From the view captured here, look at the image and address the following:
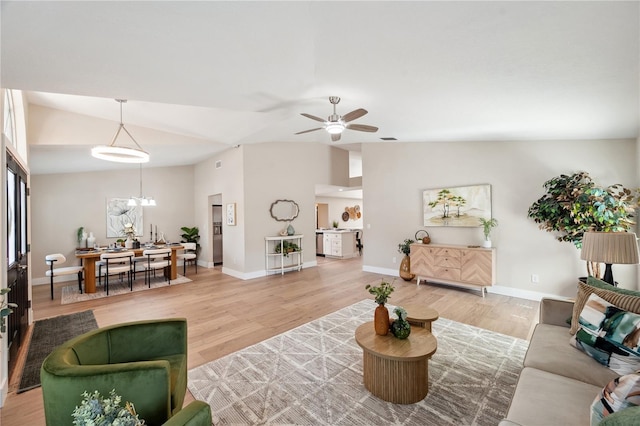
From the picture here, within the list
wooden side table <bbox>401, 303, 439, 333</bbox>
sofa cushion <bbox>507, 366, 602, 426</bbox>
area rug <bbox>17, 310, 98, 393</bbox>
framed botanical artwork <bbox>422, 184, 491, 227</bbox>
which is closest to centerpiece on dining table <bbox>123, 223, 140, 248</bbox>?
area rug <bbox>17, 310, 98, 393</bbox>

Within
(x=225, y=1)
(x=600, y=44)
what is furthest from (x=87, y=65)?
(x=600, y=44)

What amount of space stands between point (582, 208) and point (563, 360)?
9.70ft

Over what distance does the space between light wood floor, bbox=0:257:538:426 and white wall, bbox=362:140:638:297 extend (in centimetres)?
67

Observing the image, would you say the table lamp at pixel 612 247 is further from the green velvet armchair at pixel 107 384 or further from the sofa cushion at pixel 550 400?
the green velvet armchair at pixel 107 384

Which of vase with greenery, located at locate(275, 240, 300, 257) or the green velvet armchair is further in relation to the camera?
vase with greenery, located at locate(275, 240, 300, 257)

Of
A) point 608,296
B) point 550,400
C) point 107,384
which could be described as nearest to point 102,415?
point 107,384

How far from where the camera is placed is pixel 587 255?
261 centimetres

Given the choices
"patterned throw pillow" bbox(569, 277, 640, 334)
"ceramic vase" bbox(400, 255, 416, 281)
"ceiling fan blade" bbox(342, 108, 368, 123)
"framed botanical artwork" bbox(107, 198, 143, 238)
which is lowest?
"ceramic vase" bbox(400, 255, 416, 281)

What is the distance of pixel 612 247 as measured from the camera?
2.43 meters

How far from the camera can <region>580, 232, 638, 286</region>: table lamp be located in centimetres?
237

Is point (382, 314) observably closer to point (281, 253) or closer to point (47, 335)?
point (47, 335)

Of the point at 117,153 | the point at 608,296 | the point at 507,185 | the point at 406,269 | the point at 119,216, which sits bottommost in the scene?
the point at 406,269

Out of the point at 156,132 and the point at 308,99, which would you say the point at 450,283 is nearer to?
the point at 308,99

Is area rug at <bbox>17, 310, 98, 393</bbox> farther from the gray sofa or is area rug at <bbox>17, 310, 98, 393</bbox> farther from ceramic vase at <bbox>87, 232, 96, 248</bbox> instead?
the gray sofa
